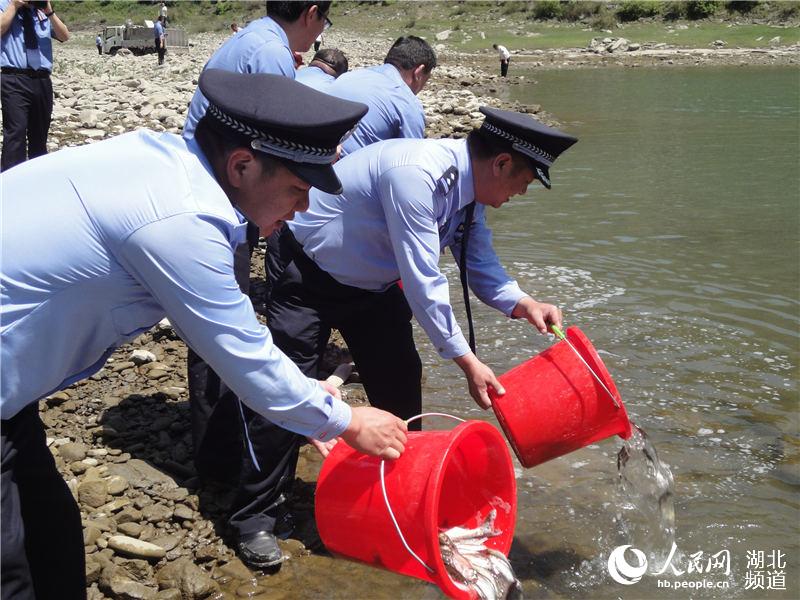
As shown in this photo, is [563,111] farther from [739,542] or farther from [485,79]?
[739,542]

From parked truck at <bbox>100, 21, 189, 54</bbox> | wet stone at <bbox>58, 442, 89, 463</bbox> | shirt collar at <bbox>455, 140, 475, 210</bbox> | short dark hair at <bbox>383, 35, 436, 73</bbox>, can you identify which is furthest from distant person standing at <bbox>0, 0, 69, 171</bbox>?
parked truck at <bbox>100, 21, 189, 54</bbox>

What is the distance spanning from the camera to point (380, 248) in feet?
11.5

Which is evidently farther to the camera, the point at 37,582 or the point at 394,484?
the point at 394,484

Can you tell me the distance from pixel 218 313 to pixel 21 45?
215 inches

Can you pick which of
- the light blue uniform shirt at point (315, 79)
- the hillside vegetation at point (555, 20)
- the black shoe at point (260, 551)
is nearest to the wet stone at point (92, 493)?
the black shoe at point (260, 551)

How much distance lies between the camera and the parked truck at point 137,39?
34781 millimetres

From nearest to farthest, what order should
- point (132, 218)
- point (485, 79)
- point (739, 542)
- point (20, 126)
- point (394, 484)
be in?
point (132, 218) → point (394, 484) → point (739, 542) → point (20, 126) → point (485, 79)

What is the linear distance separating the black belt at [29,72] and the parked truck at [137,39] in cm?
2945

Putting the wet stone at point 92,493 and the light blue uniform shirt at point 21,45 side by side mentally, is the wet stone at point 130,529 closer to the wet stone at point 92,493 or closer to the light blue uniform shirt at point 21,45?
the wet stone at point 92,493

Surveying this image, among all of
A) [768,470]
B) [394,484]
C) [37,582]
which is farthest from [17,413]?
[768,470]

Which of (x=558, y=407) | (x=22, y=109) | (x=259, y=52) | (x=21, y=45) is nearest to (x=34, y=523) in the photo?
(x=558, y=407)

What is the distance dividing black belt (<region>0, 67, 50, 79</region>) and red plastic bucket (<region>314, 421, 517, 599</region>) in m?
4.91

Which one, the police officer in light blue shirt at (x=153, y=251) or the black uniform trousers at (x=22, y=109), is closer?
the police officer in light blue shirt at (x=153, y=251)

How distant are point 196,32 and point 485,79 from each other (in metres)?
29.5
